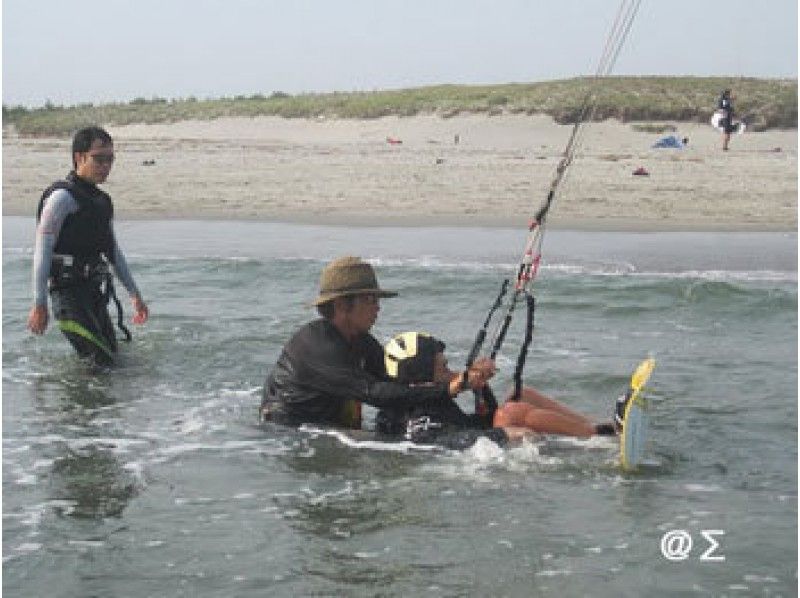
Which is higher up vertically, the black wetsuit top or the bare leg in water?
the black wetsuit top

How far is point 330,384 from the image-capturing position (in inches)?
278

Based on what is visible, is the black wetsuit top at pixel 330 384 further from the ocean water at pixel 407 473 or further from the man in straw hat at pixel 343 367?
the ocean water at pixel 407 473

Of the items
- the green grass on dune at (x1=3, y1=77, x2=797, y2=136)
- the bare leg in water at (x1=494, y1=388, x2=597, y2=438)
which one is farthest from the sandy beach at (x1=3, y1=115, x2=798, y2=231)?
the bare leg in water at (x1=494, y1=388, x2=597, y2=438)

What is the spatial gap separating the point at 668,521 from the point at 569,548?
2.08 feet

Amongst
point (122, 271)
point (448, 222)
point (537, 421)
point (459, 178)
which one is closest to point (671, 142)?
point (459, 178)

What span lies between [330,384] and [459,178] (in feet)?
53.6

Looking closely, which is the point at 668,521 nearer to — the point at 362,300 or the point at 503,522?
the point at 503,522

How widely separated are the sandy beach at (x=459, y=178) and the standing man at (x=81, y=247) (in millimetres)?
9711

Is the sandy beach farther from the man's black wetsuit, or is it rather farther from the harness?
the man's black wetsuit

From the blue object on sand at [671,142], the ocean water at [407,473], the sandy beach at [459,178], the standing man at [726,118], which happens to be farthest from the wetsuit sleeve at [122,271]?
the standing man at [726,118]

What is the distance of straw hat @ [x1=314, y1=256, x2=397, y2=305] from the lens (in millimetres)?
6949

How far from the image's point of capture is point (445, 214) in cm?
1928

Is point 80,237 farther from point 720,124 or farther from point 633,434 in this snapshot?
point 720,124

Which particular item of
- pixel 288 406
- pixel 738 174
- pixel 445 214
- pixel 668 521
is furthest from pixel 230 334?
pixel 738 174
